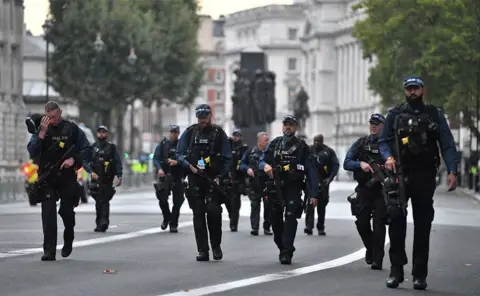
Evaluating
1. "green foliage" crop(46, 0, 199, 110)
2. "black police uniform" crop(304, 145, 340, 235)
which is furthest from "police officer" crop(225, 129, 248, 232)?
"green foliage" crop(46, 0, 199, 110)

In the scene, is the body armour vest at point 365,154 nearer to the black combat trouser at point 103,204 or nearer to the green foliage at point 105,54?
the black combat trouser at point 103,204

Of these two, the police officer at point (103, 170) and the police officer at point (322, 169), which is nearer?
the police officer at point (322, 169)

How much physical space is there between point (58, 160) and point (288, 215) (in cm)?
282

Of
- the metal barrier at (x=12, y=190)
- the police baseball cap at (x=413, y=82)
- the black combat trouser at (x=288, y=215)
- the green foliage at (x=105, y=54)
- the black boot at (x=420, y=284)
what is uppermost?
the green foliage at (x=105, y=54)

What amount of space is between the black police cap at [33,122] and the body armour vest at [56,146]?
17 cm

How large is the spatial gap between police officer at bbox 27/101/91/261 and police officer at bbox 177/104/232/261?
1.26 meters

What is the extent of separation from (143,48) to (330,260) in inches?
2727

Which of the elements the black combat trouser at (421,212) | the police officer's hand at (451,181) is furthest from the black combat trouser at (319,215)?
the police officer's hand at (451,181)

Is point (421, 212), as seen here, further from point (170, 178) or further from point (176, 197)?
point (170, 178)

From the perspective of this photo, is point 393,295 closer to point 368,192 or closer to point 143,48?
point 368,192

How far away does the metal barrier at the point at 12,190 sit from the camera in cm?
5509

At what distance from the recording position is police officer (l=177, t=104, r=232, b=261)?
21.4 meters

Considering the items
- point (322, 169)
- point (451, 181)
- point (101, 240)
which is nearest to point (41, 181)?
point (101, 240)

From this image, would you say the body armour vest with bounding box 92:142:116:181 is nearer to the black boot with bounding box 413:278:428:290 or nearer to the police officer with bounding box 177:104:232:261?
the police officer with bounding box 177:104:232:261
